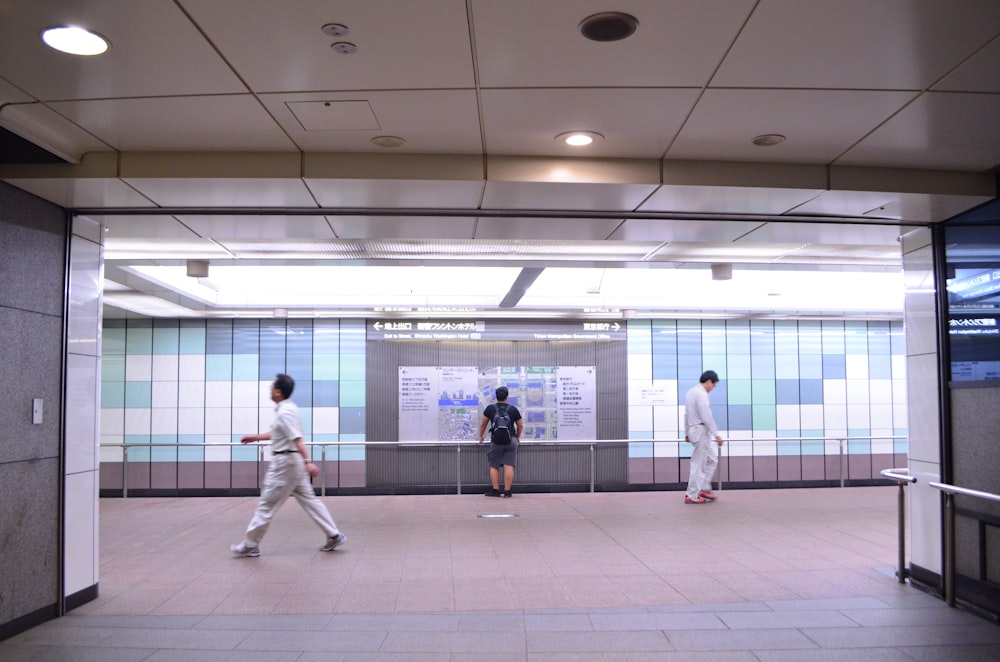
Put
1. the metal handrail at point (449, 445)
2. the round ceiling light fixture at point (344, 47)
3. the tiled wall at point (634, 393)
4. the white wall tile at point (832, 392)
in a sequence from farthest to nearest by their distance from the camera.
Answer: the white wall tile at point (832, 392), the tiled wall at point (634, 393), the metal handrail at point (449, 445), the round ceiling light fixture at point (344, 47)

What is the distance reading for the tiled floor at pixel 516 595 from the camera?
15.1 ft

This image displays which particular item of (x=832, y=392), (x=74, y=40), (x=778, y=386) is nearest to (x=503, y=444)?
(x=778, y=386)

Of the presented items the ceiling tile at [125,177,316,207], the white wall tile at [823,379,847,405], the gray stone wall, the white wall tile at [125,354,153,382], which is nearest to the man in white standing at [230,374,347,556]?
the gray stone wall

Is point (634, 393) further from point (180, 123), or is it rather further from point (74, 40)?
point (74, 40)

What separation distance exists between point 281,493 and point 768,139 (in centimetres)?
513

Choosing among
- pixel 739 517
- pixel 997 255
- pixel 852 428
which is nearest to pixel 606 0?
pixel 997 255

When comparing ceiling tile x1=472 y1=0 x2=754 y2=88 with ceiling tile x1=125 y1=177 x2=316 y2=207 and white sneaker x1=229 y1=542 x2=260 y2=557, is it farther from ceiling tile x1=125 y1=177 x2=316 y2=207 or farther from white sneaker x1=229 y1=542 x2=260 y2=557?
white sneaker x1=229 y1=542 x2=260 y2=557

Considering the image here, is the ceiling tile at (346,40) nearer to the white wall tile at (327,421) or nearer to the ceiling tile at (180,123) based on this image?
the ceiling tile at (180,123)

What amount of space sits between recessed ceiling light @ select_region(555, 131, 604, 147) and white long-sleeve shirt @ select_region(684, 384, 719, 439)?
6.36 metres

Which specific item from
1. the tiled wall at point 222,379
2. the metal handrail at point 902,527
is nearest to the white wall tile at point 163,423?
the tiled wall at point 222,379

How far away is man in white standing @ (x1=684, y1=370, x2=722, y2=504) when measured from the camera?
34.0 feet

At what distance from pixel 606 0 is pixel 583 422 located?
33.3 feet

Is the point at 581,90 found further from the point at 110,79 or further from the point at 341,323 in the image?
the point at 341,323

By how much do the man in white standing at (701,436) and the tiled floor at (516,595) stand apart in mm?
1206
